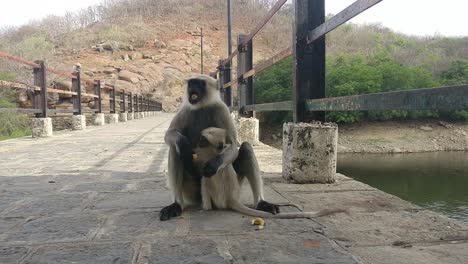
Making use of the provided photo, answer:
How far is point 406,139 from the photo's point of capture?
85.6 feet

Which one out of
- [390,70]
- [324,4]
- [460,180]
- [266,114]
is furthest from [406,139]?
[324,4]

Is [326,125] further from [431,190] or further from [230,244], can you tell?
[431,190]

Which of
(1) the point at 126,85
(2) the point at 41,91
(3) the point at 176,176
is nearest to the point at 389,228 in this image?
(3) the point at 176,176

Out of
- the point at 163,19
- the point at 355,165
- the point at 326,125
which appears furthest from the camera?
the point at 163,19

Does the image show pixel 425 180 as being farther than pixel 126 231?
Yes

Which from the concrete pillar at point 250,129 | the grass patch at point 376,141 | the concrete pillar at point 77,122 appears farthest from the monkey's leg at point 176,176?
the grass patch at point 376,141

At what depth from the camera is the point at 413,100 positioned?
2.19 m

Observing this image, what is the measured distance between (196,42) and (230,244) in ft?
165

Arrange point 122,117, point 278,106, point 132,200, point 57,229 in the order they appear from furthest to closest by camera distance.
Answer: point 122,117 → point 278,106 → point 132,200 → point 57,229

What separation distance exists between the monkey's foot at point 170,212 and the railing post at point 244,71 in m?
4.31

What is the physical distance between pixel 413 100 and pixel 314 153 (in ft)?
4.71

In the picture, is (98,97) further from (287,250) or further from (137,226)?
(287,250)

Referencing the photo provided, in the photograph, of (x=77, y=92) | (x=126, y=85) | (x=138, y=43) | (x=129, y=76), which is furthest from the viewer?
(x=138, y=43)

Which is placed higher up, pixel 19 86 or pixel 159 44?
pixel 159 44
